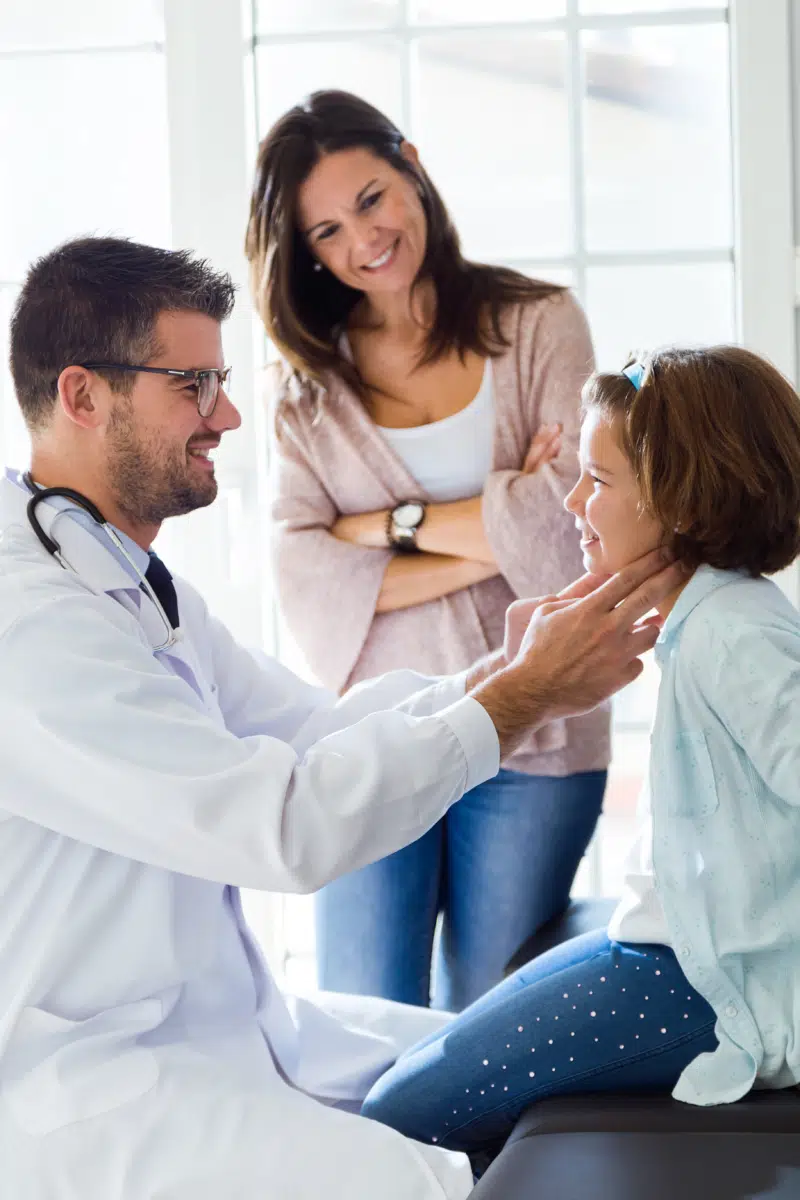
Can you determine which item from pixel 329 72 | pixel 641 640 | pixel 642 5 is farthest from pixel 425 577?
pixel 642 5

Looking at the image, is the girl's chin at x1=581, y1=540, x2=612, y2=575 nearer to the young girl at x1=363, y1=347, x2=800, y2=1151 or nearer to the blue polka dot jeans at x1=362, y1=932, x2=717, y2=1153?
the young girl at x1=363, y1=347, x2=800, y2=1151

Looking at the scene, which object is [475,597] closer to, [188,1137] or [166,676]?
[166,676]

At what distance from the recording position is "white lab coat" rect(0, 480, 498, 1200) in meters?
1.26

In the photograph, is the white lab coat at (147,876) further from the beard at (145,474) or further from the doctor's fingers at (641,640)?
the doctor's fingers at (641,640)

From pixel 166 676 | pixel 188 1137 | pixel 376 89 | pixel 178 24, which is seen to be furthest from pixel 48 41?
pixel 188 1137

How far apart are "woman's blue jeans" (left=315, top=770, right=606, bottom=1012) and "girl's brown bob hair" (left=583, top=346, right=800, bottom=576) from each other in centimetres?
59

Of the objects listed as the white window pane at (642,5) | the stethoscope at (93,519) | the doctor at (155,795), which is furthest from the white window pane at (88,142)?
the stethoscope at (93,519)

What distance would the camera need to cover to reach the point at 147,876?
140cm

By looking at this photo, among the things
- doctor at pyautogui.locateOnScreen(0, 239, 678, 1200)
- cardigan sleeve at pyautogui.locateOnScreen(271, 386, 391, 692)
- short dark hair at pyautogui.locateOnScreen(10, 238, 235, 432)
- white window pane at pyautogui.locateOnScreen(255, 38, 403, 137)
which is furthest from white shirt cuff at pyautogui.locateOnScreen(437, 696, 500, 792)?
white window pane at pyautogui.locateOnScreen(255, 38, 403, 137)

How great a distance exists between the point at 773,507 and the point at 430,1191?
774mm

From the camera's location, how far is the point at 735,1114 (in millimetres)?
1299

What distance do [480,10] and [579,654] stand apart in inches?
65.3

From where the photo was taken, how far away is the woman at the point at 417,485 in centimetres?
197

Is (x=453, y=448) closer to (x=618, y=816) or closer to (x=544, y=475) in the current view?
(x=544, y=475)
